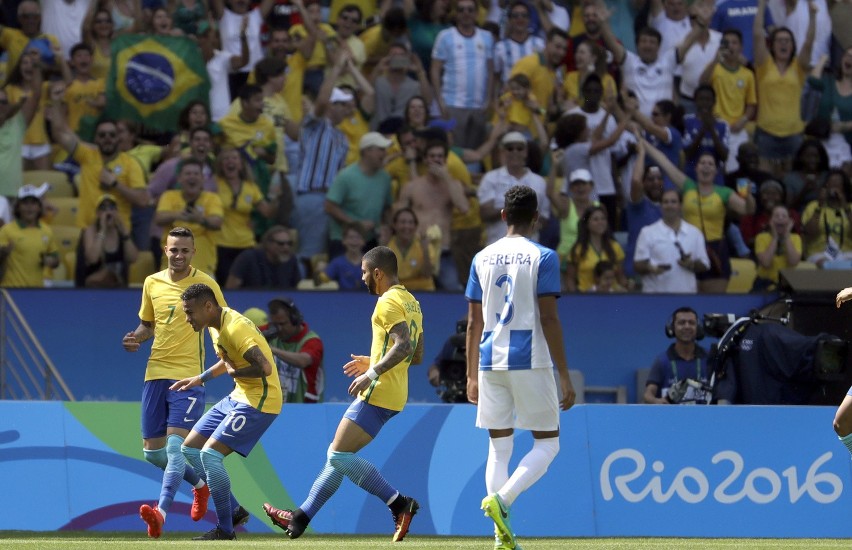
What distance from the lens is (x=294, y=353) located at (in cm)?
1363

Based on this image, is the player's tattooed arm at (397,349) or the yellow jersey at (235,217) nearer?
the player's tattooed arm at (397,349)

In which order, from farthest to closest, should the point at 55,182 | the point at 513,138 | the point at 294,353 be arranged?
the point at 55,182, the point at 513,138, the point at 294,353

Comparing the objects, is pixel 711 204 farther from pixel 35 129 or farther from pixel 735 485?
pixel 35 129

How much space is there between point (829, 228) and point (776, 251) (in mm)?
726

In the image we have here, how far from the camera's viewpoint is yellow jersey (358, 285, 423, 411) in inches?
384

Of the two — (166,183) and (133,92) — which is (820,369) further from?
(133,92)

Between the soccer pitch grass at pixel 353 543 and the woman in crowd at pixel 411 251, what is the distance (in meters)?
4.61

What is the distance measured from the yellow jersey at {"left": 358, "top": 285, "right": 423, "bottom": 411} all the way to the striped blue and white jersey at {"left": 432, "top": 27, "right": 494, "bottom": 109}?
25.8 ft

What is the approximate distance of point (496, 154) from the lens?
16984mm

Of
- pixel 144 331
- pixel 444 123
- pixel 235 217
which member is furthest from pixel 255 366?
pixel 444 123

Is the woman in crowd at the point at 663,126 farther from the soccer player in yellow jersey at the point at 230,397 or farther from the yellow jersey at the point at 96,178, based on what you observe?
the soccer player in yellow jersey at the point at 230,397

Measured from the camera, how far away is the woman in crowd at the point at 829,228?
16922mm

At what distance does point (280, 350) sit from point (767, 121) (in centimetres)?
772

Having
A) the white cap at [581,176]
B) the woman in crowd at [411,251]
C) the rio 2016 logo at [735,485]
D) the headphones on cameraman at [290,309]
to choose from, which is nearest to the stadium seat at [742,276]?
the white cap at [581,176]
